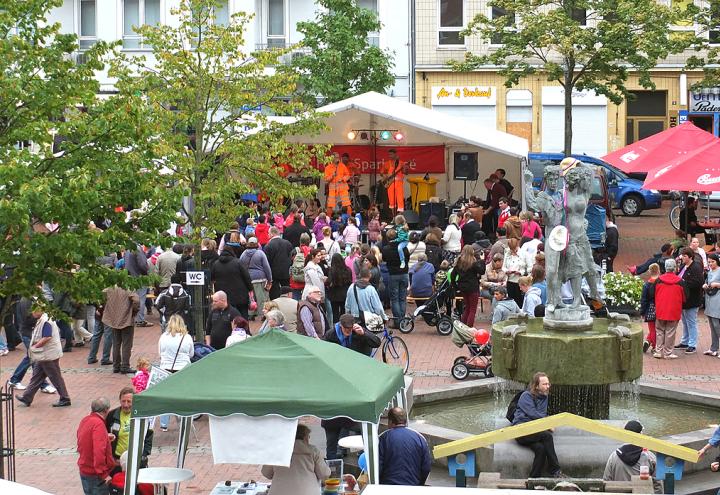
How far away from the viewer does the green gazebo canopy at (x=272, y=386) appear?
38.1ft

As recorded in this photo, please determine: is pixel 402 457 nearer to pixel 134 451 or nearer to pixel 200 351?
pixel 134 451

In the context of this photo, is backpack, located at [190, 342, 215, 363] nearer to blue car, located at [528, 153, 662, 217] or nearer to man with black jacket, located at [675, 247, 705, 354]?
Answer: man with black jacket, located at [675, 247, 705, 354]

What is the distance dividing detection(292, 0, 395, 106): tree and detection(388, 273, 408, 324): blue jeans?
15.3 m

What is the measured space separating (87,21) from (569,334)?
3188 cm

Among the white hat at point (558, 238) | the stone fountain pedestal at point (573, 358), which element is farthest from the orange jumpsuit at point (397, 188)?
the stone fountain pedestal at point (573, 358)

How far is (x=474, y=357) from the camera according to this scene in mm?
19781

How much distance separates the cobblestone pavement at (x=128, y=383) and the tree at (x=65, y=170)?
2.22 meters

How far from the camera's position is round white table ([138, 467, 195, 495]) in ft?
42.2

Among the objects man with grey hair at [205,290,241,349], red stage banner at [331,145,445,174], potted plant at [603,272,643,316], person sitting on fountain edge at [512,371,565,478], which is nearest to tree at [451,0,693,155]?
red stage banner at [331,145,445,174]

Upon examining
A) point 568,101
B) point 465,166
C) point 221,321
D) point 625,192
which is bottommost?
point 221,321

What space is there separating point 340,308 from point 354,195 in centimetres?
1283

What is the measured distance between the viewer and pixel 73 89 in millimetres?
14984

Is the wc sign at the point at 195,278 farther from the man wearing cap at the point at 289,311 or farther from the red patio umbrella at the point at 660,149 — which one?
the red patio umbrella at the point at 660,149

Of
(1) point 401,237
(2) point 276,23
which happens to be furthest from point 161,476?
(2) point 276,23
